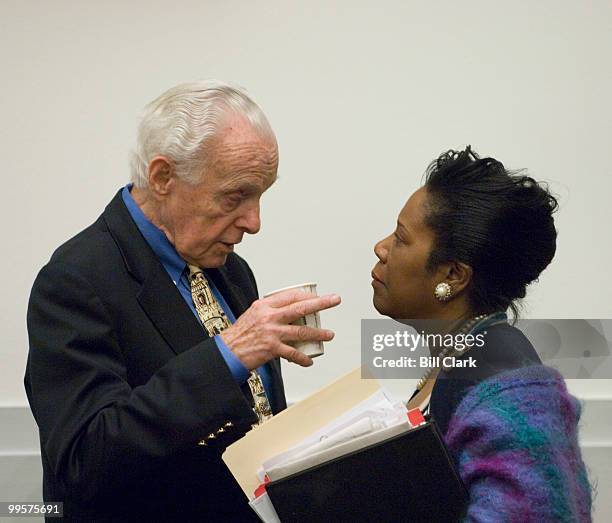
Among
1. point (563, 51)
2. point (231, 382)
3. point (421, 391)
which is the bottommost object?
point (421, 391)

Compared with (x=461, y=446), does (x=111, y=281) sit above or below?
above

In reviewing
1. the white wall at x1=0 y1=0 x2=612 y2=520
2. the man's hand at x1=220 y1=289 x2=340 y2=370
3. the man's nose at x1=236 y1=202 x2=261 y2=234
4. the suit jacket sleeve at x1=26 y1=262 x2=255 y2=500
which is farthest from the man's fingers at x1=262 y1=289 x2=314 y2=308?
the white wall at x1=0 y1=0 x2=612 y2=520

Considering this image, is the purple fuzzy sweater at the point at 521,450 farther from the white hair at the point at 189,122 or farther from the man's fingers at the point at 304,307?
the white hair at the point at 189,122

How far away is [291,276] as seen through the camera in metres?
2.94

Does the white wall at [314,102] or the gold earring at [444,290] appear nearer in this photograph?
the gold earring at [444,290]

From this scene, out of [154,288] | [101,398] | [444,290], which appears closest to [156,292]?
[154,288]

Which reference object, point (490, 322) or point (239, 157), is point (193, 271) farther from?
point (490, 322)

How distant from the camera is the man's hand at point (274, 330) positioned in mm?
1419

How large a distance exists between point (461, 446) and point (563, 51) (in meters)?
1.94

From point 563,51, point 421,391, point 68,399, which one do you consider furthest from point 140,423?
point 563,51

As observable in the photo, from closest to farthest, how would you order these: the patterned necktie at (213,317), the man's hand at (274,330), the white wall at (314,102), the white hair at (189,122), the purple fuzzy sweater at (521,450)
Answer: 1. the purple fuzzy sweater at (521,450)
2. the man's hand at (274,330)
3. the white hair at (189,122)
4. the patterned necktie at (213,317)
5. the white wall at (314,102)

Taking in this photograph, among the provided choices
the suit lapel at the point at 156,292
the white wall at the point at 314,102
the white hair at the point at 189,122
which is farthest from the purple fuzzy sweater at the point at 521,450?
the white wall at the point at 314,102

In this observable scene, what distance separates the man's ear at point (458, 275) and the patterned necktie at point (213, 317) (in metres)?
0.42

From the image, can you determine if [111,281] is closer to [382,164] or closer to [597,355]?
[382,164]
